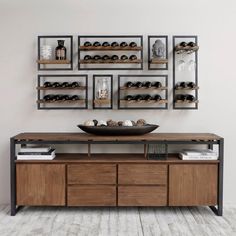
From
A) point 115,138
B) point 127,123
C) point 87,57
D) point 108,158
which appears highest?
point 87,57

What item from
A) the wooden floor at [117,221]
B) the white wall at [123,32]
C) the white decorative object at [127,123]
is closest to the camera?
the wooden floor at [117,221]

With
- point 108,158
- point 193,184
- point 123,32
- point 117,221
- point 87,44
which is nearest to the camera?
point 117,221

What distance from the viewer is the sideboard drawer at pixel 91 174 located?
314 cm

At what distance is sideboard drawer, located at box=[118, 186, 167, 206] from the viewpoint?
3139 mm

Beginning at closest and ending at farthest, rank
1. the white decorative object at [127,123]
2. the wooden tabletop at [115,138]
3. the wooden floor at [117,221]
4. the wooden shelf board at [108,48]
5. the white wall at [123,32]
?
the wooden floor at [117,221]
the wooden tabletop at [115,138]
the white decorative object at [127,123]
the wooden shelf board at [108,48]
the white wall at [123,32]

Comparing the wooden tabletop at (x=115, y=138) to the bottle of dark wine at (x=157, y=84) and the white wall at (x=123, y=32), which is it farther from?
the bottle of dark wine at (x=157, y=84)

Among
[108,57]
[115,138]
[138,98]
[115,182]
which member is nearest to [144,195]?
[115,182]

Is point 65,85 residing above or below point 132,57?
below

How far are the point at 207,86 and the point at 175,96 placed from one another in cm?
33

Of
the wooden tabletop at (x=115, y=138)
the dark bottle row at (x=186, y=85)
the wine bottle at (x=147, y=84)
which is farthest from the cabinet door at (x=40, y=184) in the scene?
the dark bottle row at (x=186, y=85)

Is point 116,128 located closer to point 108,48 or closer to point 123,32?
point 108,48

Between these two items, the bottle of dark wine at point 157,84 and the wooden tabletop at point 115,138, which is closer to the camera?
the wooden tabletop at point 115,138

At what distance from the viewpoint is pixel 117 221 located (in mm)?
3012

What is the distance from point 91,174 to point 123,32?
1422 millimetres
